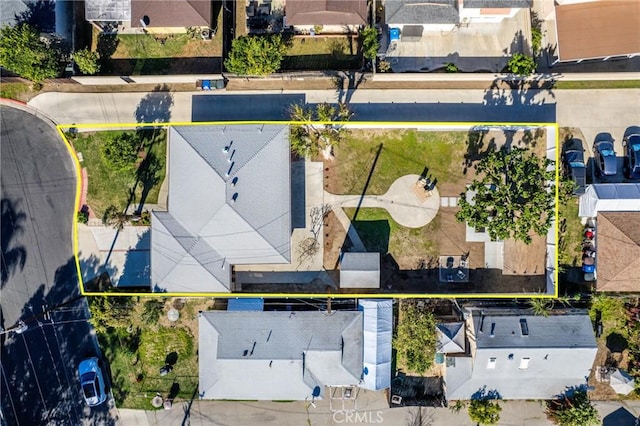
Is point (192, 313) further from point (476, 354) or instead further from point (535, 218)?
point (535, 218)

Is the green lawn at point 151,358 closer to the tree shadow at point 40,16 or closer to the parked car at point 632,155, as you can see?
the tree shadow at point 40,16

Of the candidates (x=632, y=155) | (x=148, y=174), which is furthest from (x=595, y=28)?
(x=148, y=174)

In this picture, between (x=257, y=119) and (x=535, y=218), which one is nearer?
(x=535, y=218)

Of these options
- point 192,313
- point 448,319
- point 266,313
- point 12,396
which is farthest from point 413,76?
point 12,396

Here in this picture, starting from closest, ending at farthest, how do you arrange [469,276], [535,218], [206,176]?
[535,218]
[206,176]
[469,276]

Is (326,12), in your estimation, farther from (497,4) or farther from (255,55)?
(497,4)

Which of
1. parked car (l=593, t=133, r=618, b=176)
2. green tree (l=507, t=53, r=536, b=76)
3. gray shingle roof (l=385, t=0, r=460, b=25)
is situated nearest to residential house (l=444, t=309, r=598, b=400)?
parked car (l=593, t=133, r=618, b=176)

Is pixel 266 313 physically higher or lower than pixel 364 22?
lower
